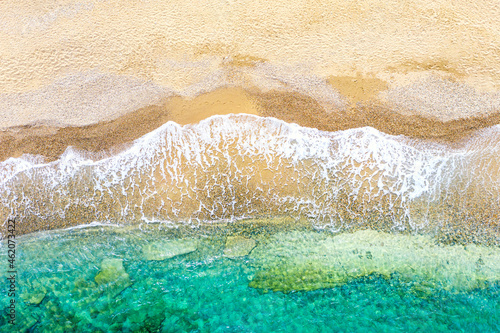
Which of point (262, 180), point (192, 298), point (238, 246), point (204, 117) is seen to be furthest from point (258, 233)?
point (204, 117)

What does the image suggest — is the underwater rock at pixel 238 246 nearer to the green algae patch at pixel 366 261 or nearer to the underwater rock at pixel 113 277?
the green algae patch at pixel 366 261

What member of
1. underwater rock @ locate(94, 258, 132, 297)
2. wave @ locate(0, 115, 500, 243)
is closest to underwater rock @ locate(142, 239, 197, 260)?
wave @ locate(0, 115, 500, 243)

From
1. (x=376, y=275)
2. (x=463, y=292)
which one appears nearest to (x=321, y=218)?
(x=376, y=275)

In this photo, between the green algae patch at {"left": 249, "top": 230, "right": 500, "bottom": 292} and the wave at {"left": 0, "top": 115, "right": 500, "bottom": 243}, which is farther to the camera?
the wave at {"left": 0, "top": 115, "right": 500, "bottom": 243}

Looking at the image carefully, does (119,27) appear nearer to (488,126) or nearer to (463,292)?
(488,126)

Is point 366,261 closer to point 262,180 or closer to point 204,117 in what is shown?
point 262,180

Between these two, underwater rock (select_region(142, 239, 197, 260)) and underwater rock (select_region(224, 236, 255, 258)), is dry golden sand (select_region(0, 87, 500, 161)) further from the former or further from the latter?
underwater rock (select_region(224, 236, 255, 258))

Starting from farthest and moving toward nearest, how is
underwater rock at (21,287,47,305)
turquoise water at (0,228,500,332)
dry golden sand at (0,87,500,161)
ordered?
dry golden sand at (0,87,500,161), underwater rock at (21,287,47,305), turquoise water at (0,228,500,332)
